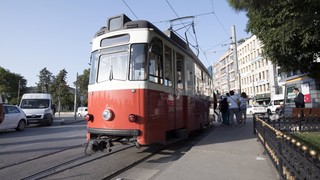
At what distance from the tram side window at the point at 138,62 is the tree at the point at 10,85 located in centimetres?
7773

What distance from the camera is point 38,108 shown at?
21719 mm

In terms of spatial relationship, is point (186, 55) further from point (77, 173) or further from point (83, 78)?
point (83, 78)

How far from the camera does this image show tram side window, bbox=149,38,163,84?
25.0 ft

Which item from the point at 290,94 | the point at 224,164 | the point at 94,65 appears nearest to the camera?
the point at 224,164

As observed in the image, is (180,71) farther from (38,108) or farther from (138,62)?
(38,108)

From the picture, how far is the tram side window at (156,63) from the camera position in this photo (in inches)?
300

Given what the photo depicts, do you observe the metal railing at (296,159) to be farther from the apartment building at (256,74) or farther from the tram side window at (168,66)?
the apartment building at (256,74)

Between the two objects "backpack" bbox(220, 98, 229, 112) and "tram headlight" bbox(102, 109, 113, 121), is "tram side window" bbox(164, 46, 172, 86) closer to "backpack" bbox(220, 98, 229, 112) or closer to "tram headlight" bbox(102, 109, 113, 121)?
"tram headlight" bbox(102, 109, 113, 121)

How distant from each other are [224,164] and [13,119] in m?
13.9

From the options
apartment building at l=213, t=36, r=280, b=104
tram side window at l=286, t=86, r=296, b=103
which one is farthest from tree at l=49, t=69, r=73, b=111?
tram side window at l=286, t=86, r=296, b=103

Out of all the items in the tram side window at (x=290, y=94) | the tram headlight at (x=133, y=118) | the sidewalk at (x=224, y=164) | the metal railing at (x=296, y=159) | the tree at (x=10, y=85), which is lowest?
the sidewalk at (x=224, y=164)

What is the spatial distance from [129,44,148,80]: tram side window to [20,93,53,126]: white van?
15.9m

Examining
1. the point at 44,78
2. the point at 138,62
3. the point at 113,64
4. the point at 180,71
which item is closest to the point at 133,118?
the point at 138,62

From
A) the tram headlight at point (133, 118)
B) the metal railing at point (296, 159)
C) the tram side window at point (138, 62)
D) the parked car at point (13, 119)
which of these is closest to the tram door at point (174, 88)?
the tram side window at point (138, 62)
